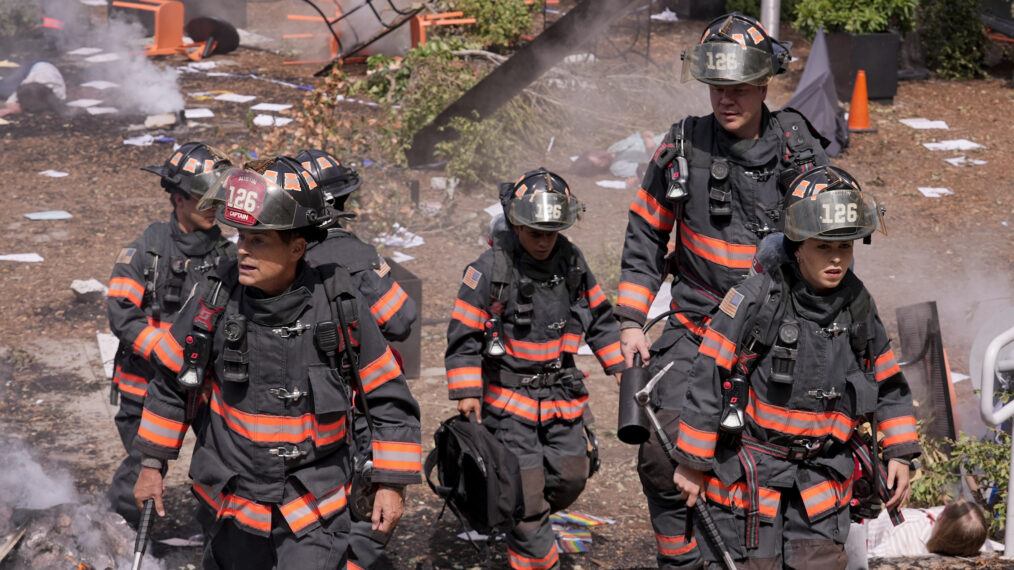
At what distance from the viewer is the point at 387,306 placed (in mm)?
4695

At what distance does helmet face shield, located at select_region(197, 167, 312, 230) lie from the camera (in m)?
3.63

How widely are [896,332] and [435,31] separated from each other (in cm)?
968

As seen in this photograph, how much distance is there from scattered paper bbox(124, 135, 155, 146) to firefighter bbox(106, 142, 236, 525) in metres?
8.31

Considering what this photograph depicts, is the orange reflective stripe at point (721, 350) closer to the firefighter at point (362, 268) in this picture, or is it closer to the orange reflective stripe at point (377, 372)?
the orange reflective stripe at point (377, 372)

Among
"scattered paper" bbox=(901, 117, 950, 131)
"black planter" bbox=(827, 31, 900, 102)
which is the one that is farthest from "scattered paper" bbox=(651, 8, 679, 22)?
"scattered paper" bbox=(901, 117, 950, 131)

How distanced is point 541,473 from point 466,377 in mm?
574

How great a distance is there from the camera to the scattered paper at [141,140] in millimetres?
13094

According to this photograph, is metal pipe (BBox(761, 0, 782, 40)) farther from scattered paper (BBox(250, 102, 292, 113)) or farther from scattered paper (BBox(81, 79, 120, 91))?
scattered paper (BBox(81, 79, 120, 91))

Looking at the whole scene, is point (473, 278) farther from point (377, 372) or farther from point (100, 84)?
point (100, 84)

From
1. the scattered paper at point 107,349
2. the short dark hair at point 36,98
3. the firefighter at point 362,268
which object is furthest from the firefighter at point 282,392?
the short dark hair at point 36,98

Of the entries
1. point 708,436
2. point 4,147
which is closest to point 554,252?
point 708,436

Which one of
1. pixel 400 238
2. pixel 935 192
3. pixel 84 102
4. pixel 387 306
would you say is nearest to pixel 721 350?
pixel 387 306

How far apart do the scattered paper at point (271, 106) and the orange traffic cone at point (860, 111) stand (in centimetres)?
711

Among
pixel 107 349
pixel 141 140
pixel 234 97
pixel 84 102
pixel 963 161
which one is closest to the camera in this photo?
pixel 107 349
